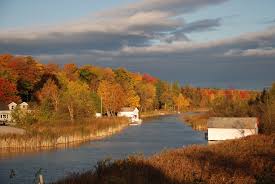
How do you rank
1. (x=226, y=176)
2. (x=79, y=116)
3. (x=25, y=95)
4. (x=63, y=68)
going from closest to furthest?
(x=226, y=176) < (x=79, y=116) < (x=25, y=95) < (x=63, y=68)

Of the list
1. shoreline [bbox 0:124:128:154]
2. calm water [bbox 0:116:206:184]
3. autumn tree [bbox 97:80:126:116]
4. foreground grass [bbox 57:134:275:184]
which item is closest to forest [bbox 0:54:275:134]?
autumn tree [bbox 97:80:126:116]

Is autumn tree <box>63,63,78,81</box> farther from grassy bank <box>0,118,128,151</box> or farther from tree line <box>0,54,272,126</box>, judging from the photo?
grassy bank <box>0,118,128,151</box>

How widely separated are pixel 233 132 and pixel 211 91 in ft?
472

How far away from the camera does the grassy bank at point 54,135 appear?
38.8 m

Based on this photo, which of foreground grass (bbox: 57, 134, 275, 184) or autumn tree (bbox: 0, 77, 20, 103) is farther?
autumn tree (bbox: 0, 77, 20, 103)

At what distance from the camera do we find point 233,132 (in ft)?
150

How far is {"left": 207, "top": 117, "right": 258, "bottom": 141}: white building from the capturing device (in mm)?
44781

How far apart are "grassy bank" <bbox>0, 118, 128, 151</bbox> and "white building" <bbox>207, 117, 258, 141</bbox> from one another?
13860 mm

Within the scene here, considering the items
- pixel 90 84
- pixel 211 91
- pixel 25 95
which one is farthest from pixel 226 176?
pixel 211 91

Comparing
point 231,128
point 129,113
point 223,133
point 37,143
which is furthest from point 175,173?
point 129,113

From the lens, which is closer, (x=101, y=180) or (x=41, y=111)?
(x=101, y=180)

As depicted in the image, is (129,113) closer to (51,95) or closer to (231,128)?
(51,95)

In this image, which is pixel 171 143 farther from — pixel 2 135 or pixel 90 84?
pixel 90 84

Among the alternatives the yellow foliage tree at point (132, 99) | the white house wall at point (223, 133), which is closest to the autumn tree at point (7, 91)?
the yellow foliage tree at point (132, 99)
